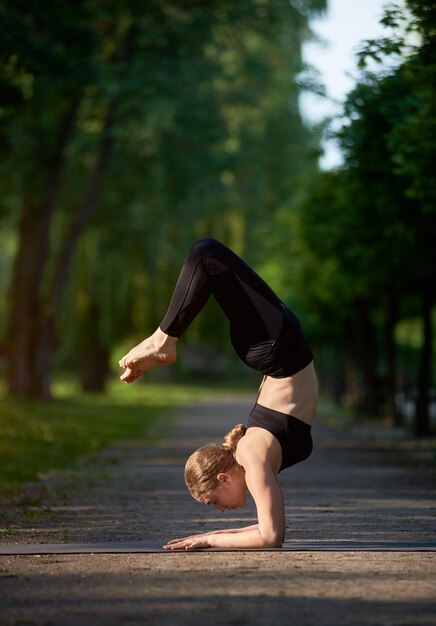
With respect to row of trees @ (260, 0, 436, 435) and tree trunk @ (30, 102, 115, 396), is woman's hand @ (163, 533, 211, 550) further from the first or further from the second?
tree trunk @ (30, 102, 115, 396)

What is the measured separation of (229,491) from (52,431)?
1591 centimetres

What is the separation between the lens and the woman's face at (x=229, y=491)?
305 inches

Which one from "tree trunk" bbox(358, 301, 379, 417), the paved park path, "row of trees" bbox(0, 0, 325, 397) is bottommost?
the paved park path

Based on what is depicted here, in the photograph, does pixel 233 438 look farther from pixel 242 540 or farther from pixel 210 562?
pixel 210 562

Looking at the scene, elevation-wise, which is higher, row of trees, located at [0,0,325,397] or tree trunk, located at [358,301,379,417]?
row of trees, located at [0,0,325,397]

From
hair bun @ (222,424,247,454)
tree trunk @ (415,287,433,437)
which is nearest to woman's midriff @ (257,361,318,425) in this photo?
hair bun @ (222,424,247,454)

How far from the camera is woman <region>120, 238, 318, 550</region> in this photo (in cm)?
763

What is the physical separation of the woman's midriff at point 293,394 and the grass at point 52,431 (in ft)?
17.6

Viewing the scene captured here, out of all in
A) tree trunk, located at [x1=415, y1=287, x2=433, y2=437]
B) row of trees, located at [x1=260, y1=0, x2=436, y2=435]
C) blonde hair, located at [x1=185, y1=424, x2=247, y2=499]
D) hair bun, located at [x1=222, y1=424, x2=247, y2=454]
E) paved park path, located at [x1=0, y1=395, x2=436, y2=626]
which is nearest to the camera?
paved park path, located at [x1=0, y1=395, x2=436, y2=626]

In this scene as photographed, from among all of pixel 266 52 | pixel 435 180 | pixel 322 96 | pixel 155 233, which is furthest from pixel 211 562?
pixel 266 52

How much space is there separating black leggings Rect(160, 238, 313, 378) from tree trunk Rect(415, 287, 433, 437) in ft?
58.5

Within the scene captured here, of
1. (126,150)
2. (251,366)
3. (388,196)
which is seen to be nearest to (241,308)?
(251,366)

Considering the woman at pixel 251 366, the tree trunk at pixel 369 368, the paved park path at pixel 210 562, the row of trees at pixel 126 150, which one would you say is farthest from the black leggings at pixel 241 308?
the tree trunk at pixel 369 368

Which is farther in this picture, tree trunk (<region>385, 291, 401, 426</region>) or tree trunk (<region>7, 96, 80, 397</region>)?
tree trunk (<region>7, 96, 80, 397</region>)
